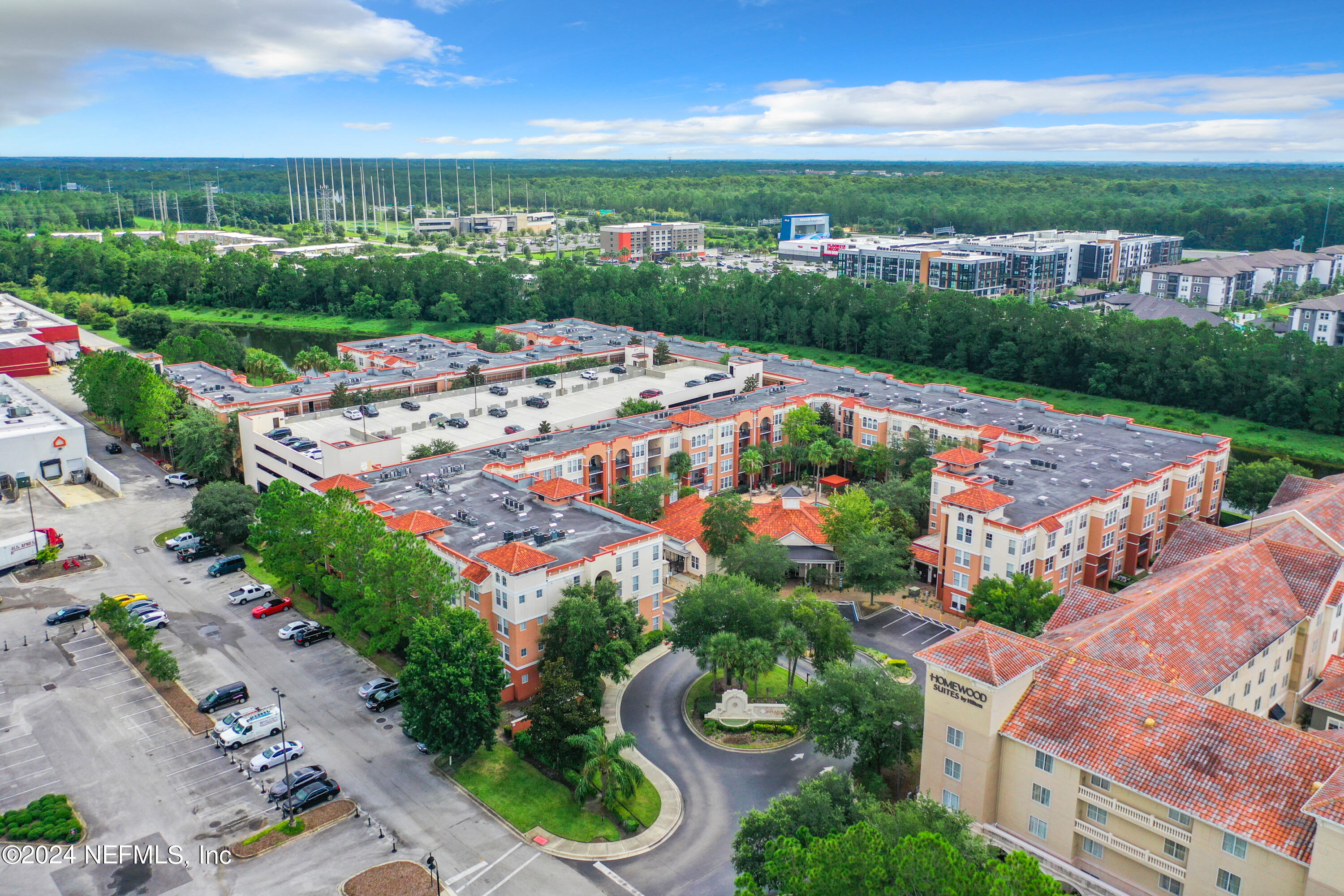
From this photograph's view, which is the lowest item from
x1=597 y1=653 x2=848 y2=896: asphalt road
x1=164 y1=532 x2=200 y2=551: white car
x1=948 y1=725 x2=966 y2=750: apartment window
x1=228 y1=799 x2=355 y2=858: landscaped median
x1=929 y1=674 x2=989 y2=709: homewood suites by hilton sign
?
x1=597 y1=653 x2=848 y2=896: asphalt road

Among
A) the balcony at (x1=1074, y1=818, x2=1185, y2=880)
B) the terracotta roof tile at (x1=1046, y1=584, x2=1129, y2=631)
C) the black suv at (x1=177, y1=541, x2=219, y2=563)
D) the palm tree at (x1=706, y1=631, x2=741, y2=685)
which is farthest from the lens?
the black suv at (x1=177, y1=541, x2=219, y2=563)

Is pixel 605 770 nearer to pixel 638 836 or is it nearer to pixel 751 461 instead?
pixel 638 836

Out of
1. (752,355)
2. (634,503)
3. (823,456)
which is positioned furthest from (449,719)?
(752,355)

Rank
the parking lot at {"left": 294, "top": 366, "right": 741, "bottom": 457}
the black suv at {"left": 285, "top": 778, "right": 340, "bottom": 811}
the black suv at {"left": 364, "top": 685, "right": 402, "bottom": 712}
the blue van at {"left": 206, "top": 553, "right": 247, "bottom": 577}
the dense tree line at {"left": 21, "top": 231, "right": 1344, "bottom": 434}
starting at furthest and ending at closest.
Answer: the dense tree line at {"left": 21, "top": 231, "right": 1344, "bottom": 434} → the parking lot at {"left": 294, "top": 366, "right": 741, "bottom": 457} → the blue van at {"left": 206, "top": 553, "right": 247, "bottom": 577} → the black suv at {"left": 364, "top": 685, "right": 402, "bottom": 712} → the black suv at {"left": 285, "top": 778, "right": 340, "bottom": 811}

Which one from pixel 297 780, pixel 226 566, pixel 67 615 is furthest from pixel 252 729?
pixel 226 566

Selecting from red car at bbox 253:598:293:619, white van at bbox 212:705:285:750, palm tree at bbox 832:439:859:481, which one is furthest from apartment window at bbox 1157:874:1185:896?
palm tree at bbox 832:439:859:481

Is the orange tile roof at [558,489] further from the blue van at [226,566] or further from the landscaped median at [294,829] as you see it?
the landscaped median at [294,829]

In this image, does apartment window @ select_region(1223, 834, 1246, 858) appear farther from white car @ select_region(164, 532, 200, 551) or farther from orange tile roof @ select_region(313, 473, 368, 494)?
white car @ select_region(164, 532, 200, 551)
